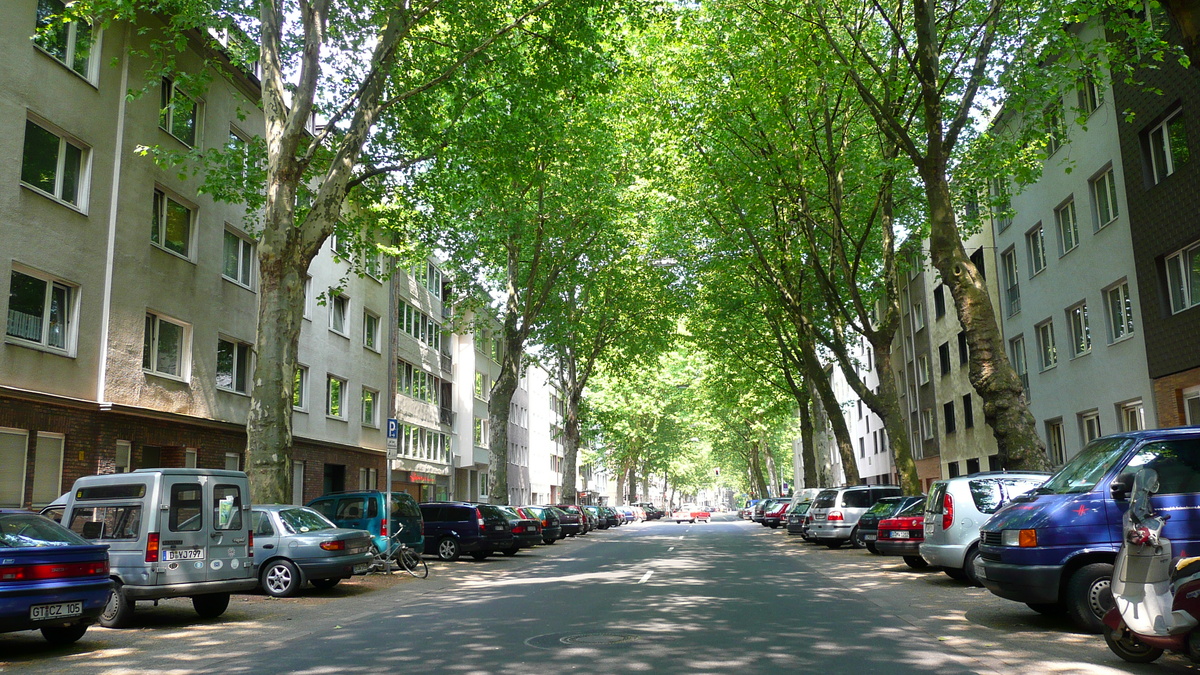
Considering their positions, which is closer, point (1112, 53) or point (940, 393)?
point (1112, 53)

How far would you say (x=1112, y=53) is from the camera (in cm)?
1540

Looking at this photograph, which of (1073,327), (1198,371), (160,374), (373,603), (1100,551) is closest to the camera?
(1100,551)

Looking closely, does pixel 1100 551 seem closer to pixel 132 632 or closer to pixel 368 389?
pixel 132 632

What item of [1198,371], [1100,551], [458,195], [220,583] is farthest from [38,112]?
[1198,371]

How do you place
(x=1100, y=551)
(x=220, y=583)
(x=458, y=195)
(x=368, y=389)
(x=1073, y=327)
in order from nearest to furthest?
(x=1100, y=551), (x=220, y=583), (x=458, y=195), (x=1073, y=327), (x=368, y=389)

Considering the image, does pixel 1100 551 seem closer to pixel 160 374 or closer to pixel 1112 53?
pixel 1112 53

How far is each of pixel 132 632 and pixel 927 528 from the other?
440 inches

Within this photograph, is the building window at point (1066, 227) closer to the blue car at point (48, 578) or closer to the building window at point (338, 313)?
the building window at point (338, 313)

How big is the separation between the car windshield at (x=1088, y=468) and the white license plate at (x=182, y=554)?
32.4 feet

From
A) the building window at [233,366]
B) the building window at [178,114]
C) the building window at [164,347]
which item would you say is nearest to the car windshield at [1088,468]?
the building window at [164,347]

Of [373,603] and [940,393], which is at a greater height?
[940,393]

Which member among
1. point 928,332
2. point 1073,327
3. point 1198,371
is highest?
point 928,332

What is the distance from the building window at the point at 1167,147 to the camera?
1933cm

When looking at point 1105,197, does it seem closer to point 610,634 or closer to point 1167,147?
point 1167,147
